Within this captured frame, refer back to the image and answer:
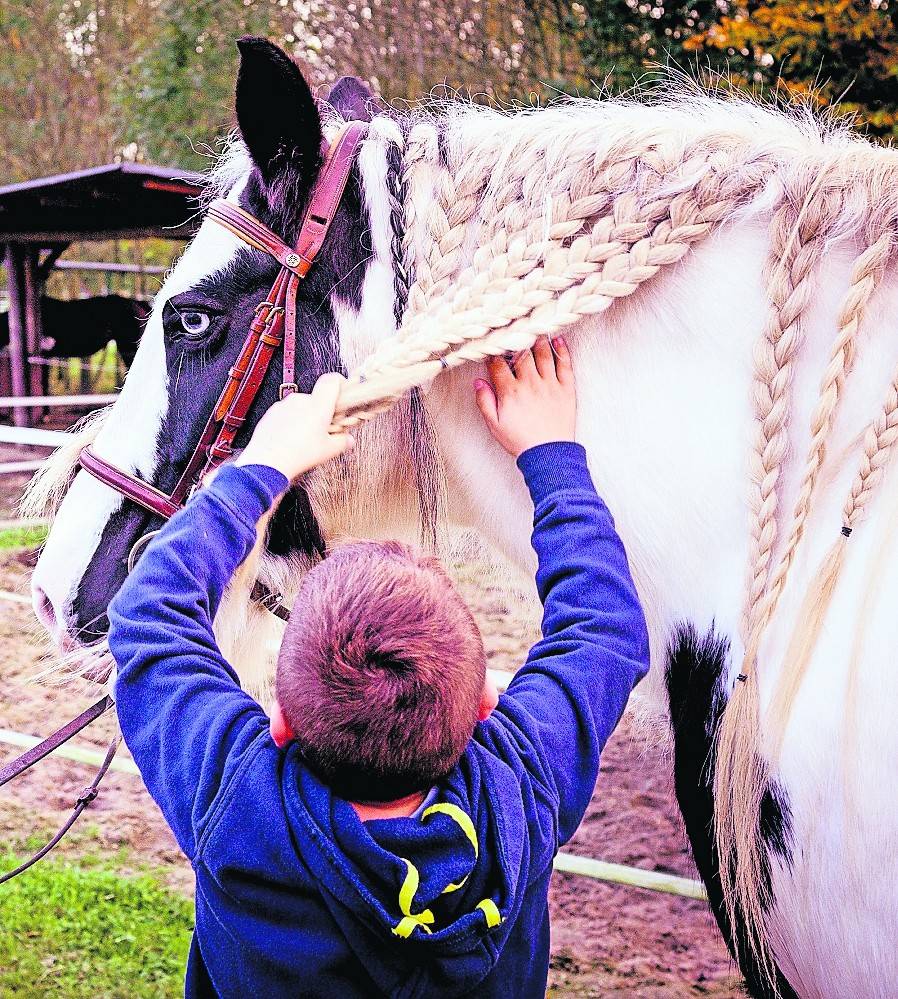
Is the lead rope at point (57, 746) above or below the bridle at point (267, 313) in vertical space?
below

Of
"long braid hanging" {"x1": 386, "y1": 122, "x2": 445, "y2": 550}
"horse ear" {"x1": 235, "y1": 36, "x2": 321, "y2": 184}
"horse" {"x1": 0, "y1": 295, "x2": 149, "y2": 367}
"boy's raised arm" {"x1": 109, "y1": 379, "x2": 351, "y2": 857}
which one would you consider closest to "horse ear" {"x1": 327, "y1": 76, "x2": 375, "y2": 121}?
"long braid hanging" {"x1": 386, "y1": 122, "x2": 445, "y2": 550}

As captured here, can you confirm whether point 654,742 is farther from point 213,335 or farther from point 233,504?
point 213,335

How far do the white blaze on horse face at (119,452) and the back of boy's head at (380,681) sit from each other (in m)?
0.75

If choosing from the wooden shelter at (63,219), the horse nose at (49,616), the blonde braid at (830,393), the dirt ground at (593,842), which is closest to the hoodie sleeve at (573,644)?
the blonde braid at (830,393)

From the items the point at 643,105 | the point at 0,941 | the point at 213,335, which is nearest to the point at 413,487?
the point at 213,335

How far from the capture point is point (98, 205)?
829 centimetres

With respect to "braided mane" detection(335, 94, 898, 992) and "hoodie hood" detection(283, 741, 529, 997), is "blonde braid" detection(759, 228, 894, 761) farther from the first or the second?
"hoodie hood" detection(283, 741, 529, 997)

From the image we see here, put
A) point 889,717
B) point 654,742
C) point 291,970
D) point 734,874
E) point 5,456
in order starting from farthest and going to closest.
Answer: point 5,456 → point 654,742 → point 734,874 → point 889,717 → point 291,970

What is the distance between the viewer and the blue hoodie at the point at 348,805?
0.95 metres

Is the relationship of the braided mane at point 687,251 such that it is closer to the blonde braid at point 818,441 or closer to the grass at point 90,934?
the blonde braid at point 818,441

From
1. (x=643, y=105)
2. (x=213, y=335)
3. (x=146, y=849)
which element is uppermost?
(x=643, y=105)

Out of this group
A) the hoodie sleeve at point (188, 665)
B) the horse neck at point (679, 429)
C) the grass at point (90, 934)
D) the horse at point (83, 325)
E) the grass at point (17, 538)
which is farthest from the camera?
the horse at point (83, 325)

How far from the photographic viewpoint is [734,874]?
4.33ft

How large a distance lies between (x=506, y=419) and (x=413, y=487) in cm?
28
